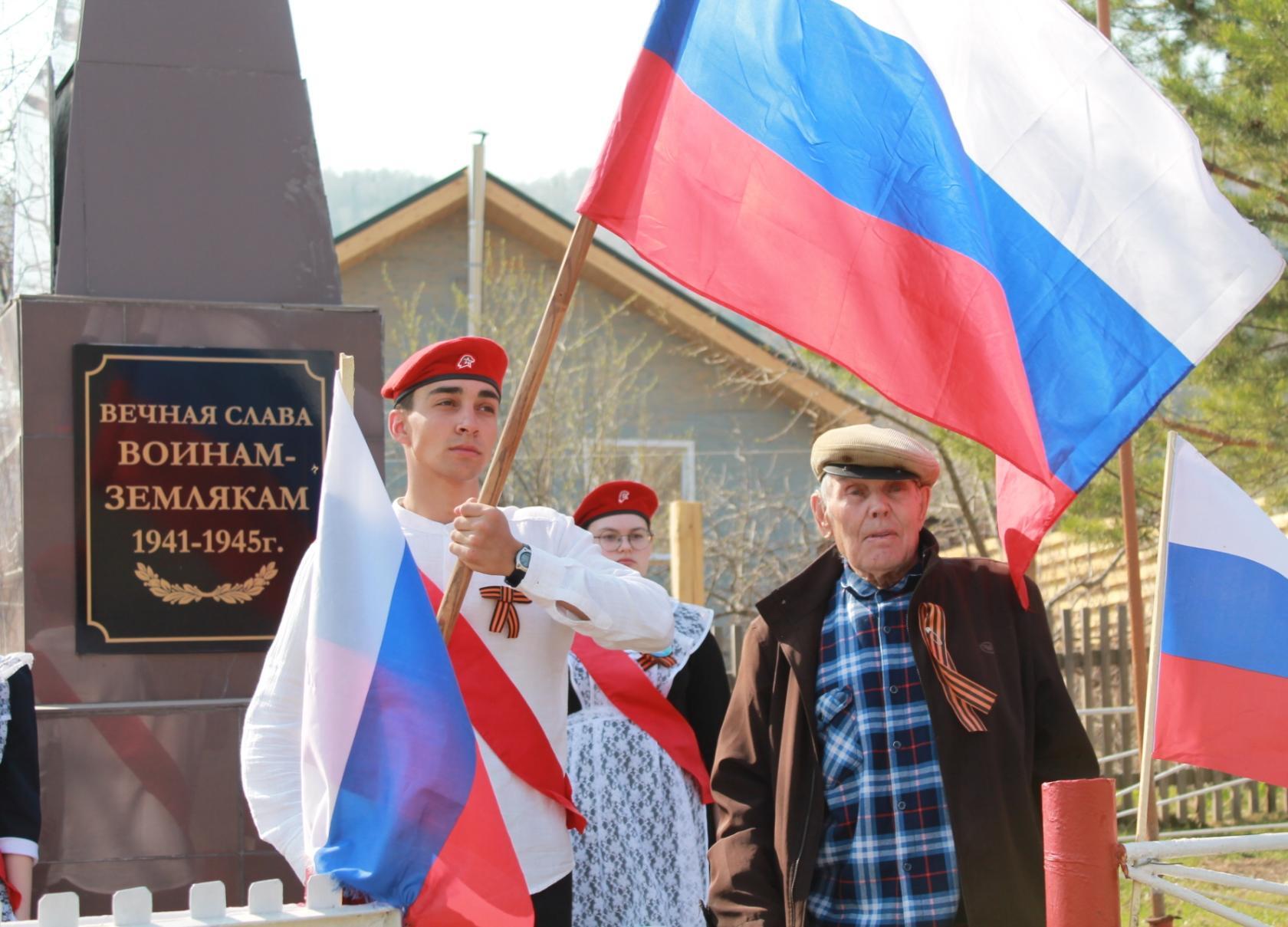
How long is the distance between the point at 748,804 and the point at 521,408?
106 centimetres

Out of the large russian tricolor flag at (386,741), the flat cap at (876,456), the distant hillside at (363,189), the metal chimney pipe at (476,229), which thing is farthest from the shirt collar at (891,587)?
the distant hillside at (363,189)

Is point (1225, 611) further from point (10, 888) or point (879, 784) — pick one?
point (10, 888)

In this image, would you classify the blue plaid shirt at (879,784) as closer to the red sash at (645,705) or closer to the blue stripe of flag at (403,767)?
the blue stripe of flag at (403,767)

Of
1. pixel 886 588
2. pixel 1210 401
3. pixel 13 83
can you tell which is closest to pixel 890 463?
pixel 886 588

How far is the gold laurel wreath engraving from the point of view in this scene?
191 inches

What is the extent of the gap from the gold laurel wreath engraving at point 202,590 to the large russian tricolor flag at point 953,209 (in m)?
1.92

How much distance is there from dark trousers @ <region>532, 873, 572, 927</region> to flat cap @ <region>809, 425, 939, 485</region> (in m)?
1.10

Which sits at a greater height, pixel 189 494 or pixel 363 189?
pixel 363 189

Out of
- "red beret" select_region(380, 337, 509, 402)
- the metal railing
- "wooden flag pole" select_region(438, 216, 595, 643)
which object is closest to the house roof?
"red beret" select_region(380, 337, 509, 402)

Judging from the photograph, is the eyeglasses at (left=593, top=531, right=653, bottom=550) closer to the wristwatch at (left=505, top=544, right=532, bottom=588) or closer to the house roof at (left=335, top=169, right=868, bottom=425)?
the wristwatch at (left=505, top=544, right=532, bottom=588)

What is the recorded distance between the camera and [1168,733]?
402cm

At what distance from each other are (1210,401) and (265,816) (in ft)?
25.7

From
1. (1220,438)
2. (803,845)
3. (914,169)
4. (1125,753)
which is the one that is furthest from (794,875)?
(1125,753)

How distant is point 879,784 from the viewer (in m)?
3.55
